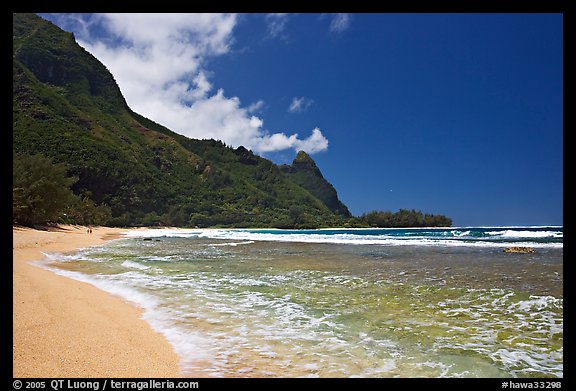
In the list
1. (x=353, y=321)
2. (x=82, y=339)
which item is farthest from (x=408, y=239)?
(x=82, y=339)

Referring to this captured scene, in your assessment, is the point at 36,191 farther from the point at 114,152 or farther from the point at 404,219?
the point at 404,219

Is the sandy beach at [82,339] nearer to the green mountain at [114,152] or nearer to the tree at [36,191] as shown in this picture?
the tree at [36,191]

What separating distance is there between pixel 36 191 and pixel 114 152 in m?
83.6

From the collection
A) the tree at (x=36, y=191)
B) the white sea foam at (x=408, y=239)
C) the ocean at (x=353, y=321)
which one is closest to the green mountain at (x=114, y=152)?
the tree at (x=36, y=191)

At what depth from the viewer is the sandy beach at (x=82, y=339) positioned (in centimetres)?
401

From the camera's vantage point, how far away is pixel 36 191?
3500 cm

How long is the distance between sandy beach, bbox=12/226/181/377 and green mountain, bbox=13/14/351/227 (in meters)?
88.3

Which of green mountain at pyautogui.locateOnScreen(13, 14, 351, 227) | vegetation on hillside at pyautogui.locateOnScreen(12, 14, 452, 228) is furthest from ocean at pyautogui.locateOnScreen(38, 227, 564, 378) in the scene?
green mountain at pyautogui.locateOnScreen(13, 14, 351, 227)

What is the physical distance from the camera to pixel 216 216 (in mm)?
133375

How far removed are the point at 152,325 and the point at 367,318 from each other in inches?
166

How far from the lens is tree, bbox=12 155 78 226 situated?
33.4 meters
